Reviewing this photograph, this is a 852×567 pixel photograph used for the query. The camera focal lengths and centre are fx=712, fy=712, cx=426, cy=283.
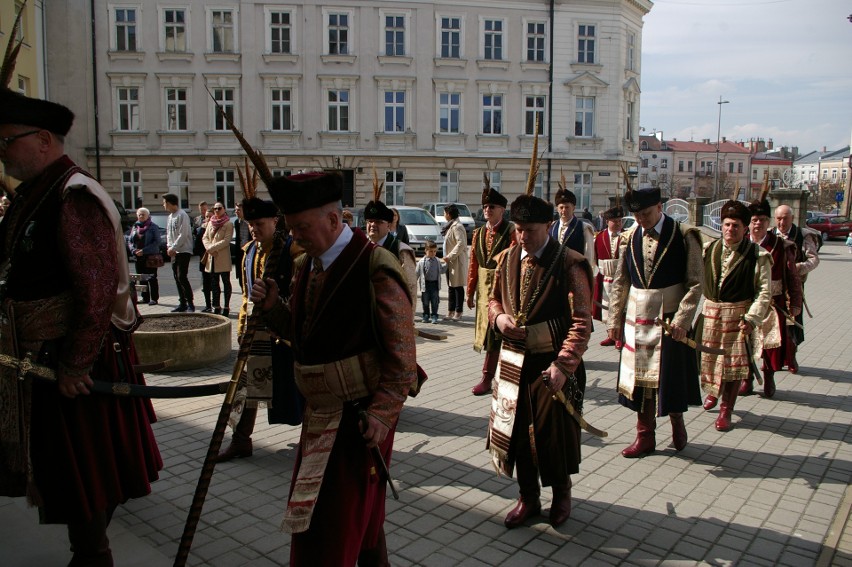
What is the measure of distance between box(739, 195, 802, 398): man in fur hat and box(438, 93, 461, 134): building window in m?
27.3

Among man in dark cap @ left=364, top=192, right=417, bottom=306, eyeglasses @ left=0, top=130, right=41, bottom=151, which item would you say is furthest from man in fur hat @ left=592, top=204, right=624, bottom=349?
eyeglasses @ left=0, top=130, right=41, bottom=151

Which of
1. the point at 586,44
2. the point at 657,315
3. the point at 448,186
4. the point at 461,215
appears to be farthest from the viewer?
the point at 586,44

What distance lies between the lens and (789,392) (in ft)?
25.0

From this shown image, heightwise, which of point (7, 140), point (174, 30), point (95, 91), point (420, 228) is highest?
point (174, 30)

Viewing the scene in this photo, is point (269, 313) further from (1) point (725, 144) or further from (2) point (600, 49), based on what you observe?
(1) point (725, 144)

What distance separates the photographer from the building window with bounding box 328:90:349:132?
3284cm

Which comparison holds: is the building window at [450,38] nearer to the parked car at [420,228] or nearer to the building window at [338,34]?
the building window at [338,34]

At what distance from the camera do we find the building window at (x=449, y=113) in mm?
33844

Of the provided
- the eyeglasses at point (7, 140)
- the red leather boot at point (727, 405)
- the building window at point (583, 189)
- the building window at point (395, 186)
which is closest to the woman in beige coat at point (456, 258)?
the red leather boot at point (727, 405)

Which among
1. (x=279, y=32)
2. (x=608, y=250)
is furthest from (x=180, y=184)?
(x=608, y=250)

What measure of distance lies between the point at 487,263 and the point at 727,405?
2.91 metres

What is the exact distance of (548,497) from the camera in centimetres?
482

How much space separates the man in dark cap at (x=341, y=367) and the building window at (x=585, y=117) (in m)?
34.2

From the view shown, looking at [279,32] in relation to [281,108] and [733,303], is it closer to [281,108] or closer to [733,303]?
[281,108]
